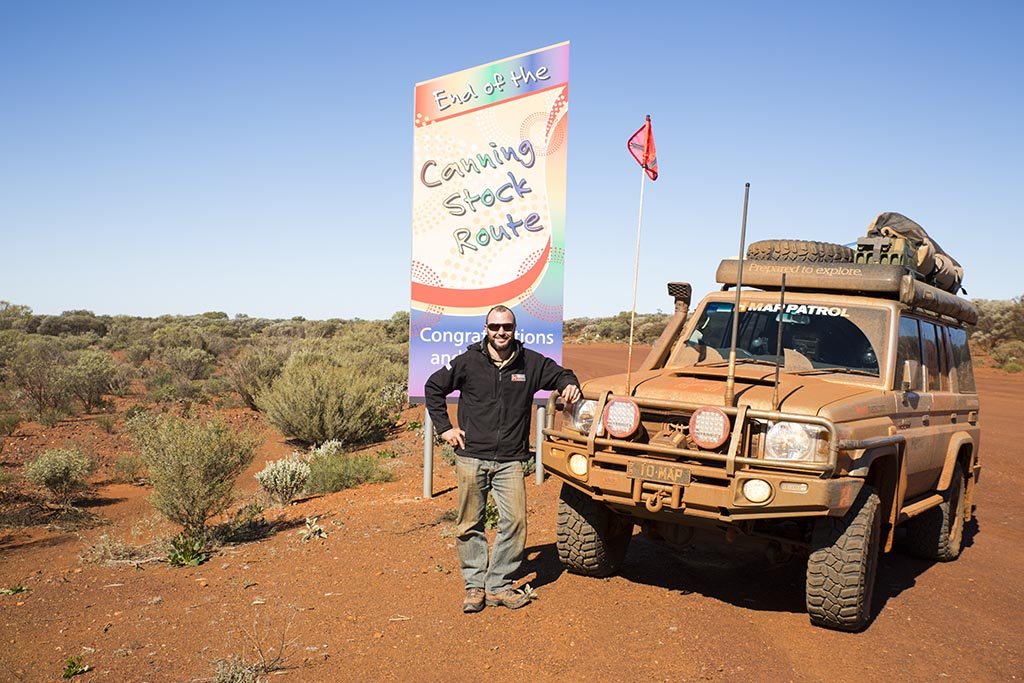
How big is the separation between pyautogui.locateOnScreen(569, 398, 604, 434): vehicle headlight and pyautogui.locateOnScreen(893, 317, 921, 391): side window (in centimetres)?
208

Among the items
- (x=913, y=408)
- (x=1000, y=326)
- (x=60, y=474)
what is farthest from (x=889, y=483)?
(x=1000, y=326)

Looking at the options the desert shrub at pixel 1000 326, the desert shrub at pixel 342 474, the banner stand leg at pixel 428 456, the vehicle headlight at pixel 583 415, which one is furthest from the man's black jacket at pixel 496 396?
the desert shrub at pixel 1000 326

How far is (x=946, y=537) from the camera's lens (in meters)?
7.05

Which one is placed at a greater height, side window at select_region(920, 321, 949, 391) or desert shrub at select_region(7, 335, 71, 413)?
side window at select_region(920, 321, 949, 391)

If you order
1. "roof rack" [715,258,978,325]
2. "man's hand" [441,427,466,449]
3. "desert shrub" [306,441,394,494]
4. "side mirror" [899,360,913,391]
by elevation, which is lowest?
"desert shrub" [306,441,394,494]

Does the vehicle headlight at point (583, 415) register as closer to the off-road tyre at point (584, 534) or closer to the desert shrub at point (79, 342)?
the off-road tyre at point (584, 534)

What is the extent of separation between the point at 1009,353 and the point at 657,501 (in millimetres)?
28966

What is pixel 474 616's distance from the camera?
5.45 metres

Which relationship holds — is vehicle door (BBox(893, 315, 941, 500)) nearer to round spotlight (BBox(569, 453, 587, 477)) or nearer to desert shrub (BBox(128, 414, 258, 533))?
round spotlight (BBox(569, 453, 587, 477))

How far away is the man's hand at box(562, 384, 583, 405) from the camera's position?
5.54 m

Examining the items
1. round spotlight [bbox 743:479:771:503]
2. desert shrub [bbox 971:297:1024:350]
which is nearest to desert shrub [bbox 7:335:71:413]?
round spotlight [bbox 743:479:771:503]

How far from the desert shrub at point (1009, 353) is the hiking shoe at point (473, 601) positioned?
27875mm

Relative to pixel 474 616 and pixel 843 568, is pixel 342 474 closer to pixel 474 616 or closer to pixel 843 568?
pixel 474 616

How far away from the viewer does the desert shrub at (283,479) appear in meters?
9.57
